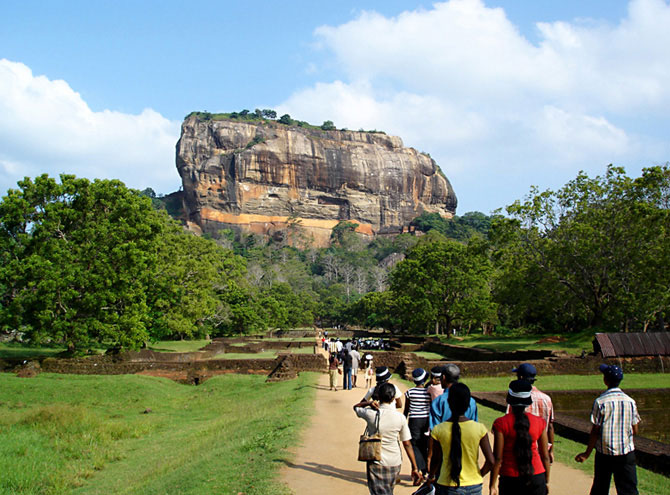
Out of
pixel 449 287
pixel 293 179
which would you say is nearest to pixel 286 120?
pixel 293 179

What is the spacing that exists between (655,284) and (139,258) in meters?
21.7

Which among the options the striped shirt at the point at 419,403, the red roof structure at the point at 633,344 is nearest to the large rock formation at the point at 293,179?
the red roof structure at the point at 633,344

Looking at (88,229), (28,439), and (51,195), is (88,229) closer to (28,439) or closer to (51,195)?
(51,195)

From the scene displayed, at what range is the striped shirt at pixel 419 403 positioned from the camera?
6.10 m

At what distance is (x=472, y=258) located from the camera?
128ft

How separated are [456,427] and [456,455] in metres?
0.21

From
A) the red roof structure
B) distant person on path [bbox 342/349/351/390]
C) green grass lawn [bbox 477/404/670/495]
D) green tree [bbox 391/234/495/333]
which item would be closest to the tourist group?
green grass lawn [bbox 477/404/670/495]

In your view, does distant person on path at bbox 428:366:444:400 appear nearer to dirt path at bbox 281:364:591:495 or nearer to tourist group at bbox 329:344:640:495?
tourist group at bbox 329:344:640:495

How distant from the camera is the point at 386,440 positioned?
4953mm

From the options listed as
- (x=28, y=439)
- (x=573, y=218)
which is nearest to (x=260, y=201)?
(x=573, y=218)

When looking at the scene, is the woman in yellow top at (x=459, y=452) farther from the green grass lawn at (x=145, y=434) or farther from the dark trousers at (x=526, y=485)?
the green grass lawn at (x=145, y=434)

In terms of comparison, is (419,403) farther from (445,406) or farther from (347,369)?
(347,369)

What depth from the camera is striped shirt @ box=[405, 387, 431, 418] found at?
240 inches

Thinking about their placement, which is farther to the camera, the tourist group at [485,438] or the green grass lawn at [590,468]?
the green grass lawn at [590,468]
